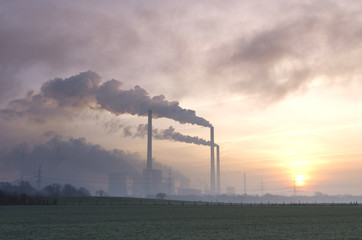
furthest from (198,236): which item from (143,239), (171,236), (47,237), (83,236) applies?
(47,237)

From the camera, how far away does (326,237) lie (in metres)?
28.7

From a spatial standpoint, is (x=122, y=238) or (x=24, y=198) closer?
(x=122, y=238)

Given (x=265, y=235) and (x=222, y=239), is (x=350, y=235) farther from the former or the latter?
(x=222, y=239)

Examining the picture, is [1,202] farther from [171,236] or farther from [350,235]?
[350,235]

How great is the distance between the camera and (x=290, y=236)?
1164 inches

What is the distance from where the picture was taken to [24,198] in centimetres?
13088

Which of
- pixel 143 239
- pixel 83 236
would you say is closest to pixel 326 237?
pixel 143 239

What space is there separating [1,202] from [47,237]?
4193 inches

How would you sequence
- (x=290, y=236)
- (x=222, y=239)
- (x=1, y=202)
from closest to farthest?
1. (x=222, y=239)
2. (x=290, y=236)
3. (x=1, y=202)

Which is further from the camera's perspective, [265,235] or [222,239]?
[265,235]

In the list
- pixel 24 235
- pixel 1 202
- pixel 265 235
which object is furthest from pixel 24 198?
pixel 265 235

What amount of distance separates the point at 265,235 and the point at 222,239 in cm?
459

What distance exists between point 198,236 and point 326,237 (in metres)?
9.56

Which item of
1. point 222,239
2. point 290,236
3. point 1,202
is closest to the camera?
point 222,239
